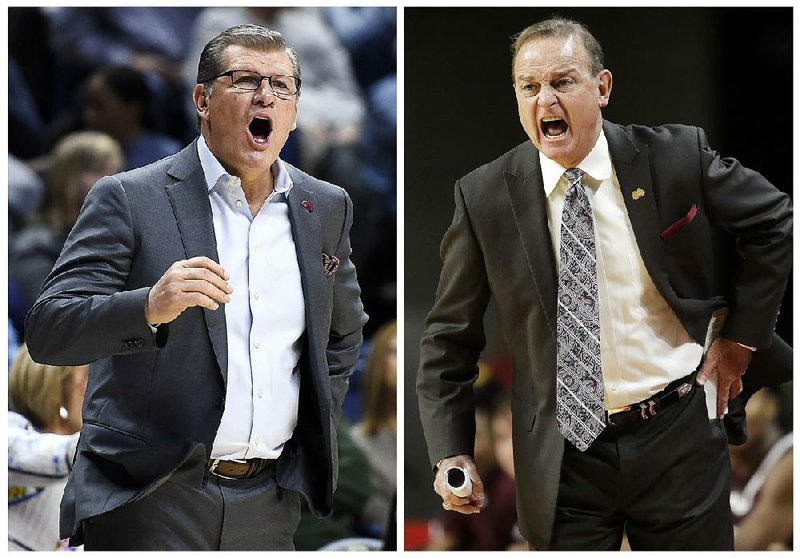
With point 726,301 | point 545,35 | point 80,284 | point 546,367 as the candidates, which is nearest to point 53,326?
point 80,284

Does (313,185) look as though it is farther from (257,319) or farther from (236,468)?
(236,468)

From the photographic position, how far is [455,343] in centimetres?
360

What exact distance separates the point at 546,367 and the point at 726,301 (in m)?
0.61

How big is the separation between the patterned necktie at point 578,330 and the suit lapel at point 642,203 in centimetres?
13

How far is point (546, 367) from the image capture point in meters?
3.43

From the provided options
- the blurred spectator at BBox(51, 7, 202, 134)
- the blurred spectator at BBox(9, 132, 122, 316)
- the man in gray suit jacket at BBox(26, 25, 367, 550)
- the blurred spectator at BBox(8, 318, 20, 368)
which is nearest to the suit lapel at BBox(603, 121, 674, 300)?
the man in gray suit jacket at BBox(26, 25, 367, 550)

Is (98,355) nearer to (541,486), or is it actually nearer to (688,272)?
(541,486)

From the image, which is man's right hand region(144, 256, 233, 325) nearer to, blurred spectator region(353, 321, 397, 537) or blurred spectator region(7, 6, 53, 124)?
blurred spectator region(353, 321, 397, 537)

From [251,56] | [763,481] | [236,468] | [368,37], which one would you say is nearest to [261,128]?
[251,56]

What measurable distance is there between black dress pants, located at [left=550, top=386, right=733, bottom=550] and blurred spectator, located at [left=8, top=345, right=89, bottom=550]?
1.80 m

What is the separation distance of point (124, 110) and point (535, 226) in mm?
1661

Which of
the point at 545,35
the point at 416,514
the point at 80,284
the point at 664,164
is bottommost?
the point at 416,514

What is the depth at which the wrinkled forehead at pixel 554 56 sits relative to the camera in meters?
3.43

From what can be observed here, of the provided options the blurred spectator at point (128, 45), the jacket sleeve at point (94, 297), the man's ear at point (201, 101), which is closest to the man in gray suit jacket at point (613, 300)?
the man's ear at point (201, 101)
